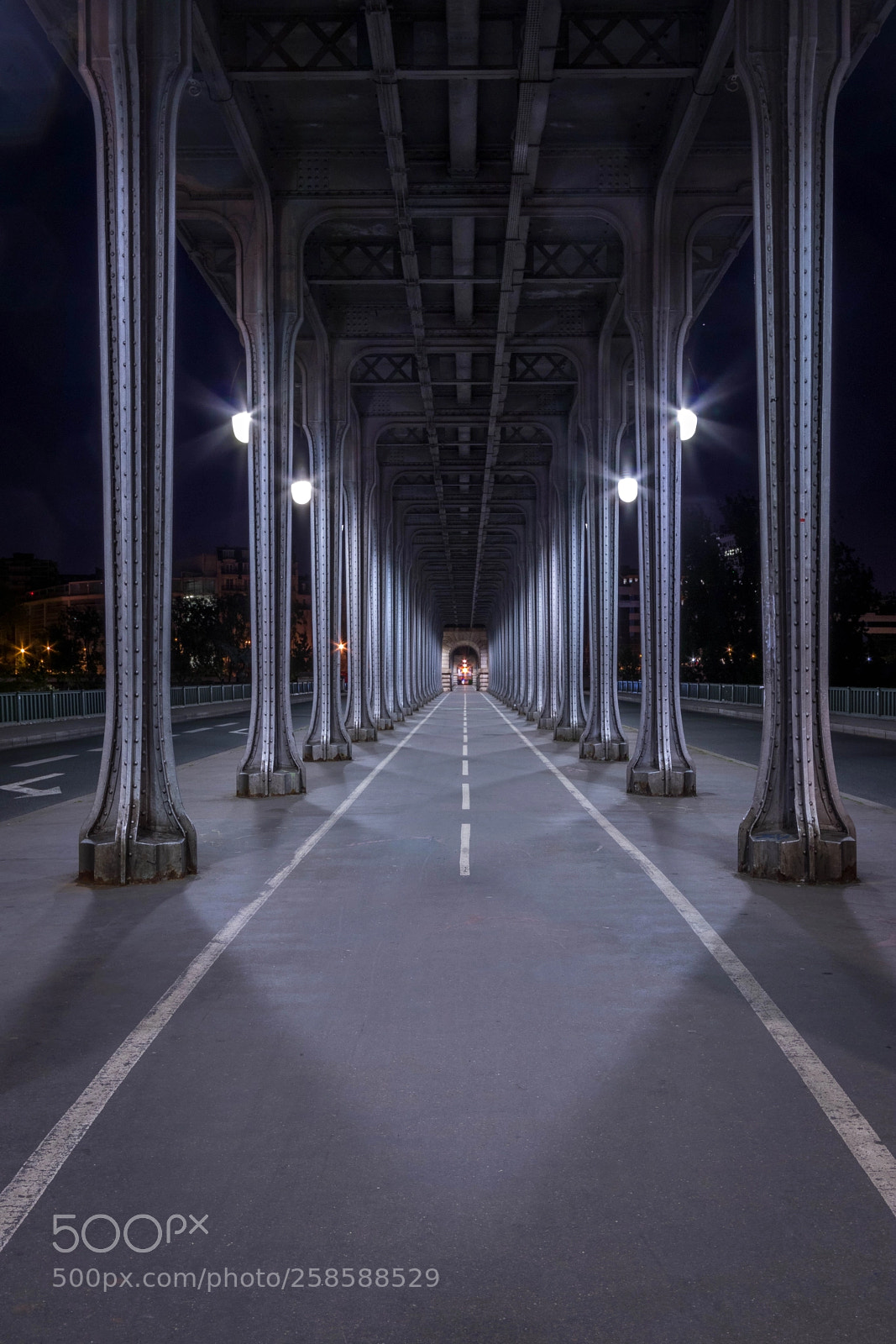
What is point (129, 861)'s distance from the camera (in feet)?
32.7

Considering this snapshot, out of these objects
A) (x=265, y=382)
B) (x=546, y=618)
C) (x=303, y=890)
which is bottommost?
(x=303, y=890)

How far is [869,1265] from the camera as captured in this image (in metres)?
3.28

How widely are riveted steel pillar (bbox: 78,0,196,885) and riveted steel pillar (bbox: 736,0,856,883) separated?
18.3 feet

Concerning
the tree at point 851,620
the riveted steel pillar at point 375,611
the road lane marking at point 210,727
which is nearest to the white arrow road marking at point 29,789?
the road lane marking at point 210,727

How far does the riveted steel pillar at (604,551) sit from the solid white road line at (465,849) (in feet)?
38.4

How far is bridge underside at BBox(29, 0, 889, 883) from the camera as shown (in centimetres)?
1001

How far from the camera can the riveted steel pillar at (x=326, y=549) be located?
994 inches

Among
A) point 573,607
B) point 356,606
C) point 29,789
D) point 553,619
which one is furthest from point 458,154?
point 553,619

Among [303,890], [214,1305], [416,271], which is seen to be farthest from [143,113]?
[416,271]

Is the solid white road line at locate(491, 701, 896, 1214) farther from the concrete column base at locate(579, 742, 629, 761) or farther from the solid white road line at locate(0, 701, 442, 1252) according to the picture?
the concrete column base at locate(579, 742, 629, 761)

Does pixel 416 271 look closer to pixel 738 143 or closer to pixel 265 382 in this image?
pixel 265 382

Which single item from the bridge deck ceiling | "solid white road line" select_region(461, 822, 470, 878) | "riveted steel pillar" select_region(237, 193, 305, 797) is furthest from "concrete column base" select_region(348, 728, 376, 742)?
"solid white road line" select_region(461, 822, 470, 878)

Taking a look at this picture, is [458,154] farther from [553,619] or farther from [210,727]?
[210,727]

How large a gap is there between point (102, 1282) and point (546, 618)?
135ft
